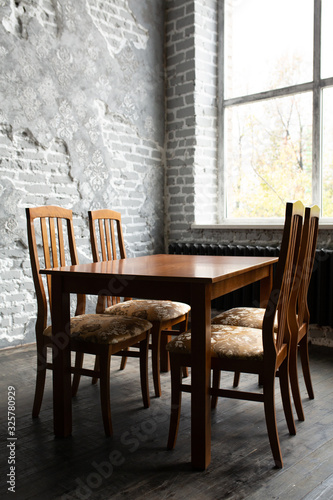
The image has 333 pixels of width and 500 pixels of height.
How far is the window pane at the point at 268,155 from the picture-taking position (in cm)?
407

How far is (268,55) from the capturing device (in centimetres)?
434

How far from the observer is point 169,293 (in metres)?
1.88

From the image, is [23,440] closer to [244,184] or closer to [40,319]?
[40,319]

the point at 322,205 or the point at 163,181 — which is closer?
the point at 322,205

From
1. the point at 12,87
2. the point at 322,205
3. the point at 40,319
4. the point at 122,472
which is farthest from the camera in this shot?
the point at 322,205

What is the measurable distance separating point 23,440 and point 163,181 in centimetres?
325

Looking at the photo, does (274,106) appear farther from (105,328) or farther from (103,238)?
(105,328)

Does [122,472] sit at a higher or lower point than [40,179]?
lower

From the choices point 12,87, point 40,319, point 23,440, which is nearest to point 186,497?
point 23,440

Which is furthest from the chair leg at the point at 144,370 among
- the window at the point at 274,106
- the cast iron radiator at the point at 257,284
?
the window at the point at 274,106

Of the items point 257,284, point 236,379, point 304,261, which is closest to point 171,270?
point 304,261

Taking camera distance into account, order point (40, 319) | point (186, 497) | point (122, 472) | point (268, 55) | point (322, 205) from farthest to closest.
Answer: point (268, 55)
point (322, 205)
point (40, 319)
point (122, 472)
point (186, 497)

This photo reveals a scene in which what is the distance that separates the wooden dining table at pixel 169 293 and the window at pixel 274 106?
2.02 m

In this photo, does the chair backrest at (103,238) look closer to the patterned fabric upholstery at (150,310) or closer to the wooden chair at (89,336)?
the patterned fabric upholstery at (150,310)
